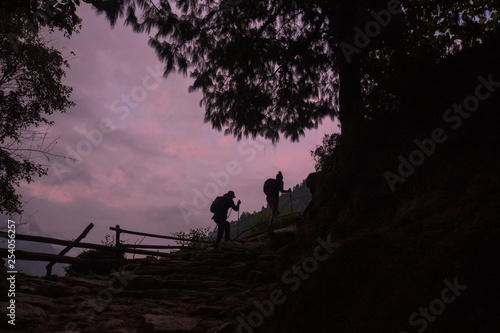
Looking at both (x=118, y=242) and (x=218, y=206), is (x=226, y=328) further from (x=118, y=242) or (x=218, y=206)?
(x=118, y=242)

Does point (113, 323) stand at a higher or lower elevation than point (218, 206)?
lower

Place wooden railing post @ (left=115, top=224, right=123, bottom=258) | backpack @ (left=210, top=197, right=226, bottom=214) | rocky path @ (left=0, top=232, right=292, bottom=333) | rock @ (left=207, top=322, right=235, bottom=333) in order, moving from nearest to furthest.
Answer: rock @ (left=207, top=322, right=235, bottom=333) → rocky path @ (left=0, top=232, right=292, bottom=333) → wooden railing post @ (left=115, top=224, right=123, bottom=258) → backpack @ (left=210, top=197, right=226, bottom=214)

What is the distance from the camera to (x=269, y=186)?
1066 cm

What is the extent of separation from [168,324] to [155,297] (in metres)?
1.69

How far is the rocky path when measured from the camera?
14.4 ft

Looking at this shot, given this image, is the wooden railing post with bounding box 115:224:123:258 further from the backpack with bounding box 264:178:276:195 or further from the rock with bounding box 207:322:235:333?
the rock with bounding box 207:322:235:333

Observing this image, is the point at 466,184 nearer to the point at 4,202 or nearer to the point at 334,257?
the point at 334,257

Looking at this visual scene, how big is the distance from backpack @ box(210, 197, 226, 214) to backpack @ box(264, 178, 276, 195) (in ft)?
4.99

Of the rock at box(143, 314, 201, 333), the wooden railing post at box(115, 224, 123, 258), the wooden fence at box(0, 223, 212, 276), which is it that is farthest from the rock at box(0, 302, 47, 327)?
the wooden railing post at box(115, 224, 123, 258)

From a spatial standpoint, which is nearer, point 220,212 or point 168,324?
point 168,324

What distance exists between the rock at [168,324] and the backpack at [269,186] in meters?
6.27

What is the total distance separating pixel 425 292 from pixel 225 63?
674cm

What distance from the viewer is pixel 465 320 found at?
7.34 feet

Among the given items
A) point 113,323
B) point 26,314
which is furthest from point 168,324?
point 26,314
